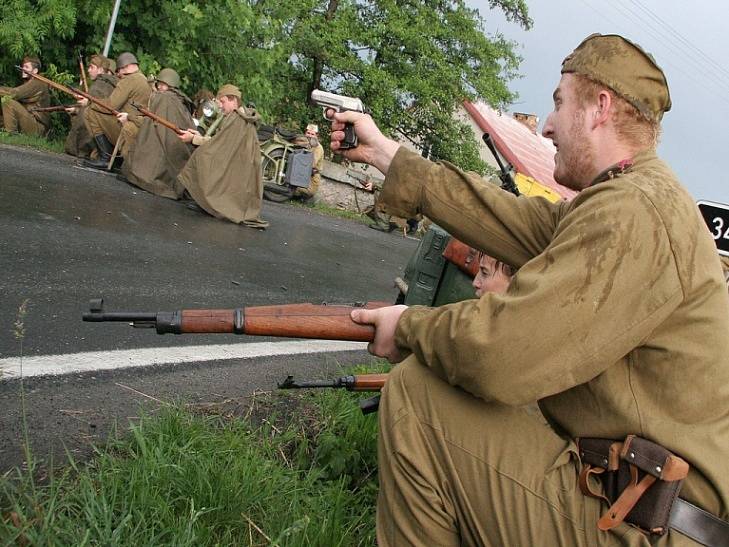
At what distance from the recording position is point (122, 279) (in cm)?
505

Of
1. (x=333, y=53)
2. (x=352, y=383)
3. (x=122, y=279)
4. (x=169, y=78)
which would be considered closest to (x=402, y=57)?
(x=333, y=53)

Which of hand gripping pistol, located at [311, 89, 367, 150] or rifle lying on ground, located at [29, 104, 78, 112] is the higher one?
hand gripping pistol, located at [311, 89, 367, 150]

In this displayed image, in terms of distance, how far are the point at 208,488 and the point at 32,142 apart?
1099 centimetres

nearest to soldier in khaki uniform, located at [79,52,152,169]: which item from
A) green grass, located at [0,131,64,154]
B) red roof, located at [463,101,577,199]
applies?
green grass, located at [0,131,64,154]

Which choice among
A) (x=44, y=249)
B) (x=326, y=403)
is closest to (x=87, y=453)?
(x=326, y=403)

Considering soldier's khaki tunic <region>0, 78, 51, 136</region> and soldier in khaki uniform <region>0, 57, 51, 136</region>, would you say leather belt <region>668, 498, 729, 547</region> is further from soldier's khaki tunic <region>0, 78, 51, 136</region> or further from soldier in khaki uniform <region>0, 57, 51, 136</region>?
soldier's khaki tunic <region>0, 78, 51, 136</region>

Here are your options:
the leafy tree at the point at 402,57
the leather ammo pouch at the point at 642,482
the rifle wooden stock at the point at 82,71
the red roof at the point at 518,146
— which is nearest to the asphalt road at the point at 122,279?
the rifle wooden stock at the point at 82,71

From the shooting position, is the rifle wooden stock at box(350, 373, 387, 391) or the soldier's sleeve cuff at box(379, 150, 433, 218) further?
the rifle wooden stock at box(350, 373, 387, 391)

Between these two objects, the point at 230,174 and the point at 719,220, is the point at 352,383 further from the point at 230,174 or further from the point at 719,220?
the point at 230,174

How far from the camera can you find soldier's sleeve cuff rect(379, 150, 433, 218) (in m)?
2.69

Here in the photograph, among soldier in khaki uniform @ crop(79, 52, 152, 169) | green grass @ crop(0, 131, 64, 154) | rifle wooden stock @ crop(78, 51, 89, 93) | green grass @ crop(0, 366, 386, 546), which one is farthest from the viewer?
rifle wooden stock @ crop(78, 51, 89, 93)

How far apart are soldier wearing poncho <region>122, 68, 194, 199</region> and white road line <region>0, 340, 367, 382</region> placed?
6309 mm

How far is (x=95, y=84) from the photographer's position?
1156 cm

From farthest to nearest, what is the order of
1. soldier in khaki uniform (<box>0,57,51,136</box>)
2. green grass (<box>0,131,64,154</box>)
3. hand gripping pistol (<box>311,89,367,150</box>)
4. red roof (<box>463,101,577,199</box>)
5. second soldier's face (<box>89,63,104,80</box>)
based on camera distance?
red roof (<box>463,101,577,199</box>)
soldier in khaki uniform (<box>0,57,51,136</box>)
second soldier's face (<box>89,63,104,80</box>)
green grass (<box>0,131,64,154</box>)
hand gripping pistol (<box>311,89,367,150</box>)
